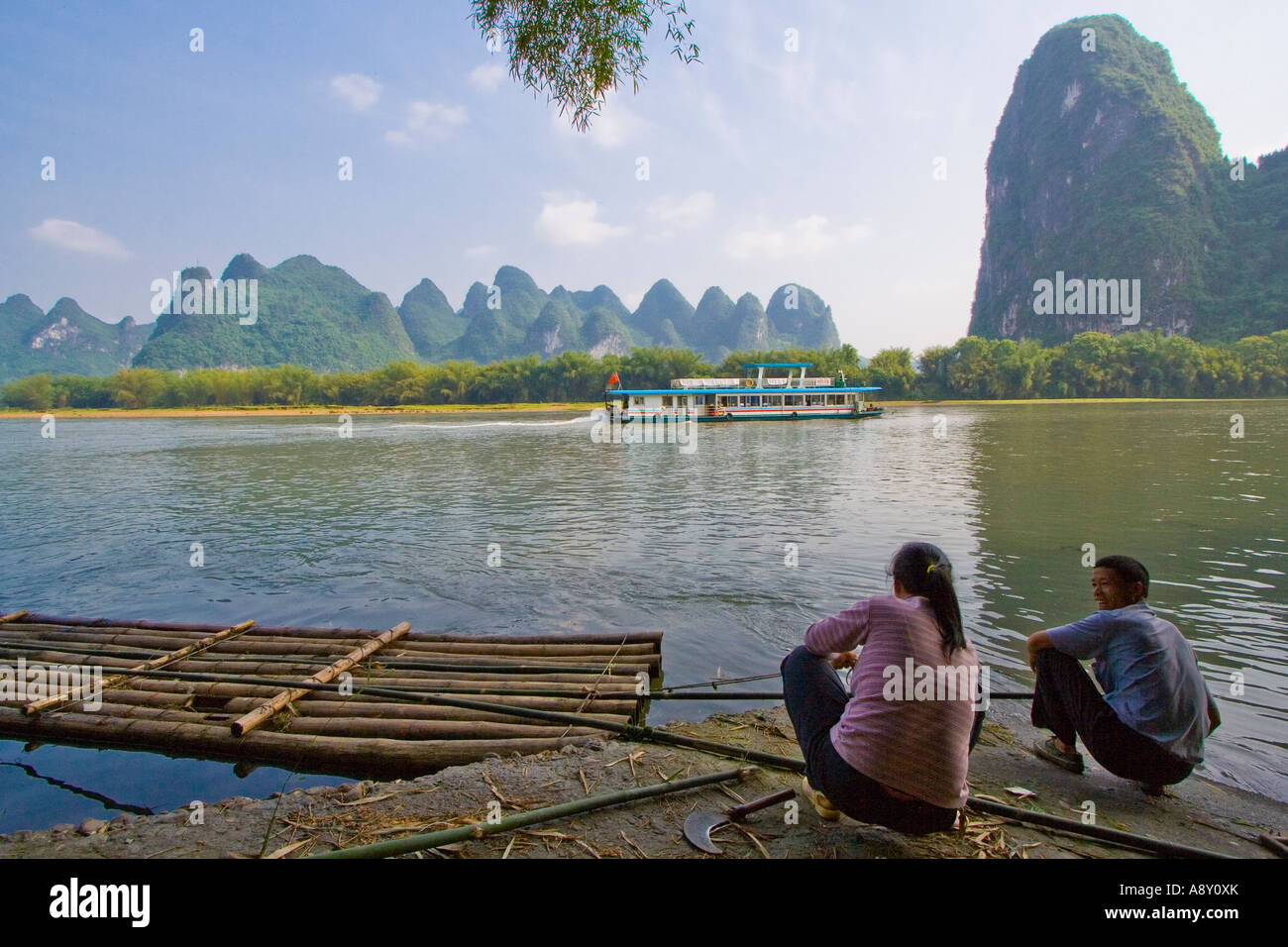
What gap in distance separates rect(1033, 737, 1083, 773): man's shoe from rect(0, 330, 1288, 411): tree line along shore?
72645 mm

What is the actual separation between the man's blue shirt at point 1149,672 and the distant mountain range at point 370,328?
155m

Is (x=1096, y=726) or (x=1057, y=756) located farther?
(x=1057, y=756)

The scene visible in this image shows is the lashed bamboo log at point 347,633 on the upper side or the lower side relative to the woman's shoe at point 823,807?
lower

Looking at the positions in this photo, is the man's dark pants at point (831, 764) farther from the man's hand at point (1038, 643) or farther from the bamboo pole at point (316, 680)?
the bamboo pole at point (316, 680)

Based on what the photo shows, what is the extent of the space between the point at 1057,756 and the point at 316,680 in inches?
178

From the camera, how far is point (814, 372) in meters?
80.6

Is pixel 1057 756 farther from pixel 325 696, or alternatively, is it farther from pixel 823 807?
pixel 325 696

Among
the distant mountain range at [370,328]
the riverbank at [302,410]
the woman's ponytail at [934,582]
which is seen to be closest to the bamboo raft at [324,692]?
the woman's ponytail at [934,582]

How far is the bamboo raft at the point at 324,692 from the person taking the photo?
410cm

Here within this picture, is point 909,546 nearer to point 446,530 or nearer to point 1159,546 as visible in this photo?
point 1159,546

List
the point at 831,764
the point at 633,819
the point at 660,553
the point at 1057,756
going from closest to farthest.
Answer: the point at 831,764, the point at 633,819, the point at 1057,756, the point at 660,553

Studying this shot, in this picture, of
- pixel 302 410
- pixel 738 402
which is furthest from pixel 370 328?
pixel 738 402

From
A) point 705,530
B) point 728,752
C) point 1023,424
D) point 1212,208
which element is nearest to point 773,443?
point 1023,424
